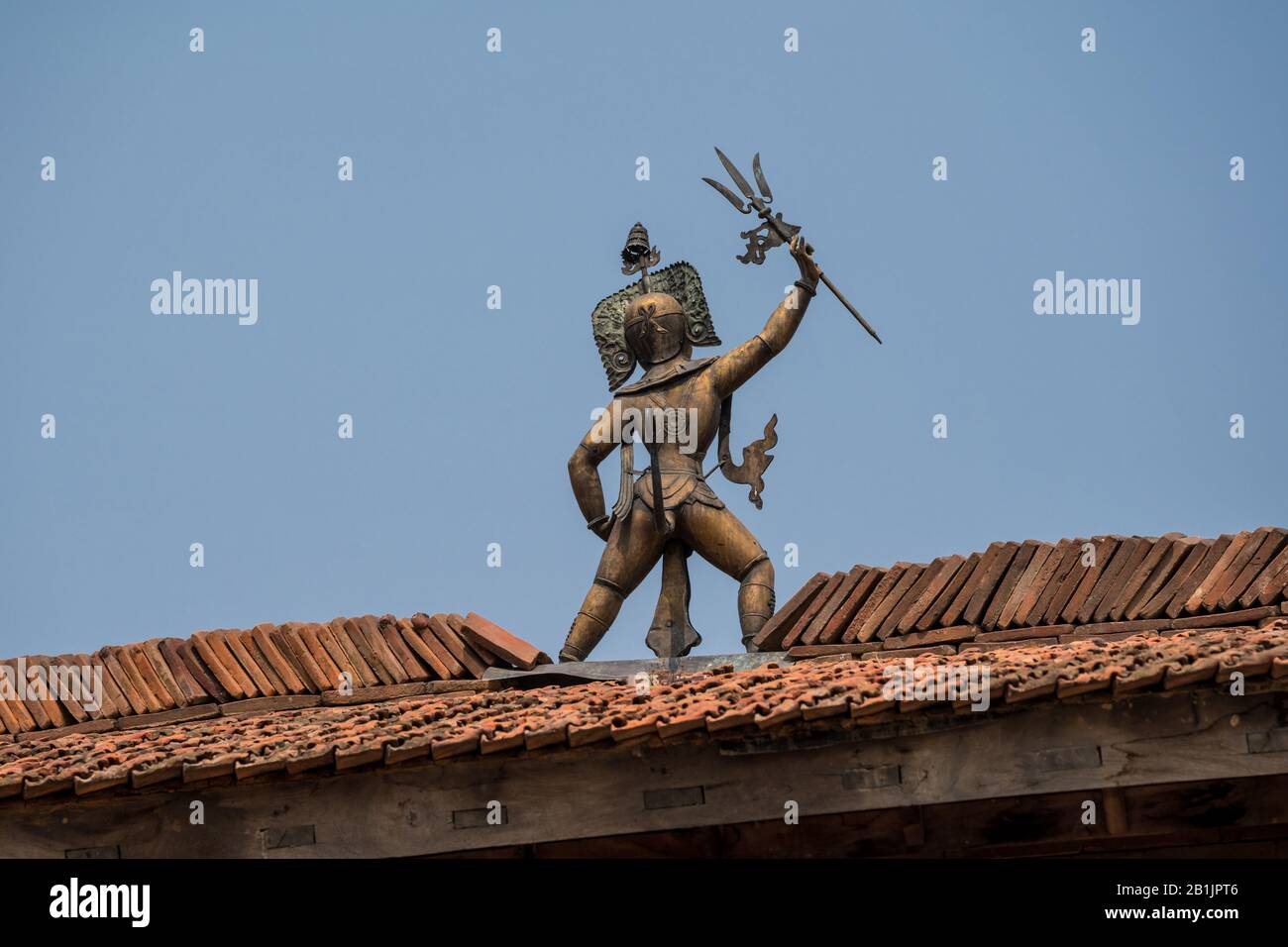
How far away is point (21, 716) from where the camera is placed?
10.6 m

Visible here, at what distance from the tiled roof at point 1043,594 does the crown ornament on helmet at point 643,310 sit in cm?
203

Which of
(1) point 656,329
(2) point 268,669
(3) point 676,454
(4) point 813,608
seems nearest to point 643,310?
(1) point 656,329

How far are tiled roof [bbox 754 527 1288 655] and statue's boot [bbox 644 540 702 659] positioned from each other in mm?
690

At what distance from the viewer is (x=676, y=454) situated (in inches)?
447

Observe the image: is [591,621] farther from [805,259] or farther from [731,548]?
[805,259]

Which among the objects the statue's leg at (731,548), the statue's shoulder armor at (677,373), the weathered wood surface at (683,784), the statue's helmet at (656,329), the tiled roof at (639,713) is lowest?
the weathered wood surface at (683,784)

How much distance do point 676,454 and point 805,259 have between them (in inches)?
50.6

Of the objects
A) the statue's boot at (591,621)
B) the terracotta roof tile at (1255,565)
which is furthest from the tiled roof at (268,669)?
the terracotta roof tile at (1255,565)

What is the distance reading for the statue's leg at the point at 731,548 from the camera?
1093 centimetres

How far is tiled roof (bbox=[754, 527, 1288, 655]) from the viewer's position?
948cm

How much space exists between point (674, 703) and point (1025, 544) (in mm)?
2793

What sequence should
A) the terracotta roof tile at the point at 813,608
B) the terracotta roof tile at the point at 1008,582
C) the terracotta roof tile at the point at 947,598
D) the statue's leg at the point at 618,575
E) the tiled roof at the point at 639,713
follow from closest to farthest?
1. the tiled roof at the point at 639,713
2. the terracotta roof tile at the point at 1008,582
3. the terracotta roof tile at the point at 947,598
4. the terracotta roof tile at the point at 813,608
5. the statue's leg at the point at 618,575

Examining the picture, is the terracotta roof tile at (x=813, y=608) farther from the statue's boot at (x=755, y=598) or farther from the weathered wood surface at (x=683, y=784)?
the weathered wood surface at (x=683, y=784)
